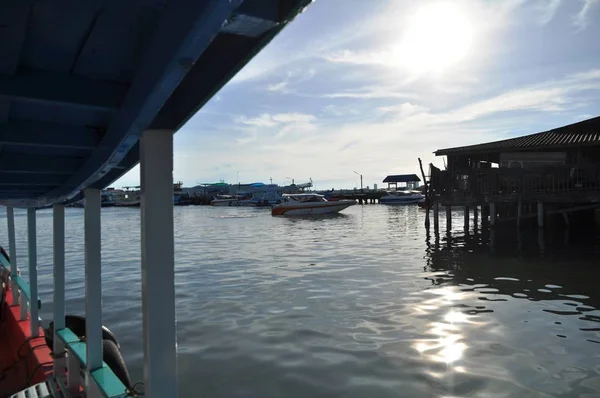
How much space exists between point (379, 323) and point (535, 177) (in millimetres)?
17886

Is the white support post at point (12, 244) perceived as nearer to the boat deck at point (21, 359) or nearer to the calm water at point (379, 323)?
the boat deck at point (21, 359)

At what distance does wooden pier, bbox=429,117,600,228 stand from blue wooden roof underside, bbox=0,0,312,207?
21973mm

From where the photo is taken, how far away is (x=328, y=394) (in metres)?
5.55

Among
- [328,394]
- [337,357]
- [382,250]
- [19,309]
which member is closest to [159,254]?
[328,394]

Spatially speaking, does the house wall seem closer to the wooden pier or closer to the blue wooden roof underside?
the wooden pier

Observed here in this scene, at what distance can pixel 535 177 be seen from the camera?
22219 mm

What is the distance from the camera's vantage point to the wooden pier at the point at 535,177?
821 inches

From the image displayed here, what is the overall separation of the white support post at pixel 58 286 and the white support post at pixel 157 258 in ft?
10.1

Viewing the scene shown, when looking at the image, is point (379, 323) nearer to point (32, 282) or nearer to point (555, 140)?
point (32, 282)

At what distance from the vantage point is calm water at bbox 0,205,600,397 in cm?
584

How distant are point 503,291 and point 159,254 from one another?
10276mm

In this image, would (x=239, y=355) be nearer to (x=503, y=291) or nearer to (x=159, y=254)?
(x=159, y=254)

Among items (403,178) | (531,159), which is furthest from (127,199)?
(531,159)

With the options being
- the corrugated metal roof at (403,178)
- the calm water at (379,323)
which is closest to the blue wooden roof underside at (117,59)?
the calm water at (379,323)
